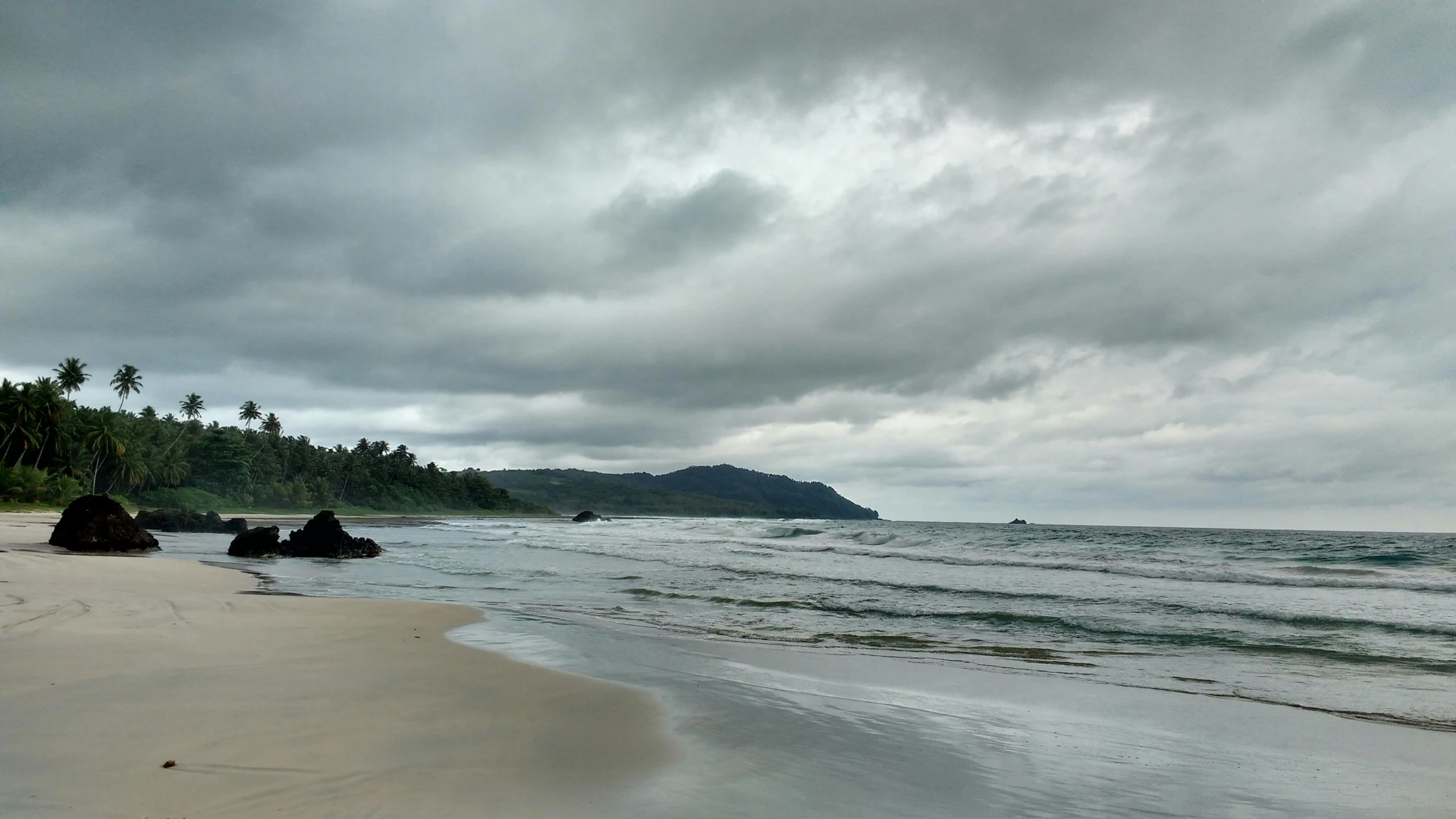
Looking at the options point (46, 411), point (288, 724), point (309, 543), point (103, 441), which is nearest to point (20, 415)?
point (46, 411)

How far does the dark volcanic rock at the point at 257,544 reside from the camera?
2622 cm

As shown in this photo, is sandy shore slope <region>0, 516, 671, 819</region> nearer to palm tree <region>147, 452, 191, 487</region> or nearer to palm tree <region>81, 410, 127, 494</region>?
palm tree <region>81, 410, 127, 494</region>

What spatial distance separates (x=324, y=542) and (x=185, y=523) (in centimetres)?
2202

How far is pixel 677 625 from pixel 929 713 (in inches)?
278

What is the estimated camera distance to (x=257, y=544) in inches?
1049

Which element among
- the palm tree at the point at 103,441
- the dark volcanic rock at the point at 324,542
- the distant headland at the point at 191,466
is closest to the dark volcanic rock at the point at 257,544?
the dark volcanic rock at the point at 324,542

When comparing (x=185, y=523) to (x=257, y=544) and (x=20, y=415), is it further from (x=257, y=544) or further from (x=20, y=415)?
(x=20, y=415)

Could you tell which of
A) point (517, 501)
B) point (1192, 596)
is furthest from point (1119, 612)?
point (517, 501)

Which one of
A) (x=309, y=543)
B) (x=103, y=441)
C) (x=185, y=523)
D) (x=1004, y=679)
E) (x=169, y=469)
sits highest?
(x=103, y=441)

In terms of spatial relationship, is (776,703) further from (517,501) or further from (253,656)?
(517,501)

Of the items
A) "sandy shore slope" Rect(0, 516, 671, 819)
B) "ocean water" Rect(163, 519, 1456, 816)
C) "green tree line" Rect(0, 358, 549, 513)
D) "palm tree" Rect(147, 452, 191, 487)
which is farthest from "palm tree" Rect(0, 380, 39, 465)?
"sandy shore slope" Rect(0, 516, 671, 819)

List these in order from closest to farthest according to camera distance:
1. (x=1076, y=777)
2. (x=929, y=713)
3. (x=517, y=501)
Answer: (x=1076, y=777)
(x=929, y=713)
(x=517, y=501)

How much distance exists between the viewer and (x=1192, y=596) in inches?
741

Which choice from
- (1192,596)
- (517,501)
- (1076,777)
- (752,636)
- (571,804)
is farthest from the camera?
(517,501)
